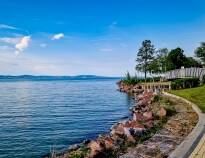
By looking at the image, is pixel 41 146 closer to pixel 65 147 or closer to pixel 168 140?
pixel 65 147

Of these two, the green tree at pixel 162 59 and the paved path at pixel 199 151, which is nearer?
the paved path at pixel 199 151

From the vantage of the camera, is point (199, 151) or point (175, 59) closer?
point (199, 151)

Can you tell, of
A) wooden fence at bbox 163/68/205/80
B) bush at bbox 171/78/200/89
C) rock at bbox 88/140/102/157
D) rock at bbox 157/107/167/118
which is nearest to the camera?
rock at bbox 88/140/102/157

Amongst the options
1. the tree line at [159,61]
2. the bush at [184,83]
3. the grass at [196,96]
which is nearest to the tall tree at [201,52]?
the tree line at [159,61]

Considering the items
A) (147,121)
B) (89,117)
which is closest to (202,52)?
(89,117)

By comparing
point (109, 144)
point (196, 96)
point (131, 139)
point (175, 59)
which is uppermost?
point (175, 59)

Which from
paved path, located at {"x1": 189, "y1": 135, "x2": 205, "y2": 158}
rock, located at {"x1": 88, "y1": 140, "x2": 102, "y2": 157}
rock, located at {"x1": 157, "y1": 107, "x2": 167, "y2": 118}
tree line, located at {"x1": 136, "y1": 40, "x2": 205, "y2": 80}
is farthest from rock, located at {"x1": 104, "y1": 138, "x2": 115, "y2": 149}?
tree line, located at {"x1": 136, "y1": 40, "x2": 205, "y2": 80}

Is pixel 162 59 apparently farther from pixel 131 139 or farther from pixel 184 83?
pixel 131 139

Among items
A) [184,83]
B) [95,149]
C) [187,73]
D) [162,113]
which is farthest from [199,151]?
[187,73]

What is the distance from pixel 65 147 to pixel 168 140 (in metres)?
9.84

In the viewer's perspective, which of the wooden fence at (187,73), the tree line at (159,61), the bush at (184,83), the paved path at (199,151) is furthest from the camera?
the tree line at (159,61)

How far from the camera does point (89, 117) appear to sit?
4284 centimetres

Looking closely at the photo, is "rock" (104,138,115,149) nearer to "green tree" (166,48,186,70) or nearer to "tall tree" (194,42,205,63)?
"green tree" (166,48,186,70)

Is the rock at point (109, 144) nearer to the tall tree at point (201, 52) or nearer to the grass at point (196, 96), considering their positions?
the grass at point (196, 96)
